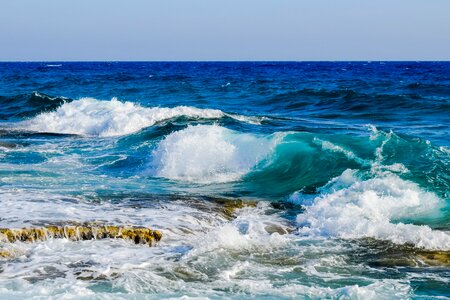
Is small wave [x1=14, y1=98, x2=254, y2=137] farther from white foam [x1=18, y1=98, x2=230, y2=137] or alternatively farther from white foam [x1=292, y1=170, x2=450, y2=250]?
white foam [x1=292, y1=170, x2=450, y2=250]

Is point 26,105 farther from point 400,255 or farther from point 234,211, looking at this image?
point 400,255

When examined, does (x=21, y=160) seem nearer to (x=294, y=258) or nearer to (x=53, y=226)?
(x=53, y=226)

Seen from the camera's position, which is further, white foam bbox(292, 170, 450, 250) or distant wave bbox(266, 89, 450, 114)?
distant wave bbox(266, 89, 450, 114)

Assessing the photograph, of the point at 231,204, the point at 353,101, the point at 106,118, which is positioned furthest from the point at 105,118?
the point at 231,204

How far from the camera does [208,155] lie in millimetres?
14594

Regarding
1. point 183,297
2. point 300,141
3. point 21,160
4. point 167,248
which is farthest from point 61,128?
point 183,297

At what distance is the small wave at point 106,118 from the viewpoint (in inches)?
902

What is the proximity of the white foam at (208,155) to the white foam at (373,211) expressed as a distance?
252cm

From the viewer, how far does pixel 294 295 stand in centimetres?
650

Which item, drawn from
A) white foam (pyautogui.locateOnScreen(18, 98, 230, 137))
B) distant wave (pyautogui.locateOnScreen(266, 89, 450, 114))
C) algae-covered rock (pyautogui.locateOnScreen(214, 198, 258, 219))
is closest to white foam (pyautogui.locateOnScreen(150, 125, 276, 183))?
algae-covered rock (pyautogui.locateOnScreen(214, 198, 258, 219))

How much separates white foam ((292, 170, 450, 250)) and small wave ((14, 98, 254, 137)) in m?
12.0

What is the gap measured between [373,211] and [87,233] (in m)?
4.32

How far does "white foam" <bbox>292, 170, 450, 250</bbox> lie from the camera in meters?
8.64

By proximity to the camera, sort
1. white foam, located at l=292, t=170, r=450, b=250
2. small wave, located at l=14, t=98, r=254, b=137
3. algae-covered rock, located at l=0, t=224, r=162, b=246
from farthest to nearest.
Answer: small wave, located at l=14, t=98, r=254, b=137 < white foam, located at l=292, t=170, r=450, b=250 < algae-covered rock, located at l=0, t=224, r=162, b=246
